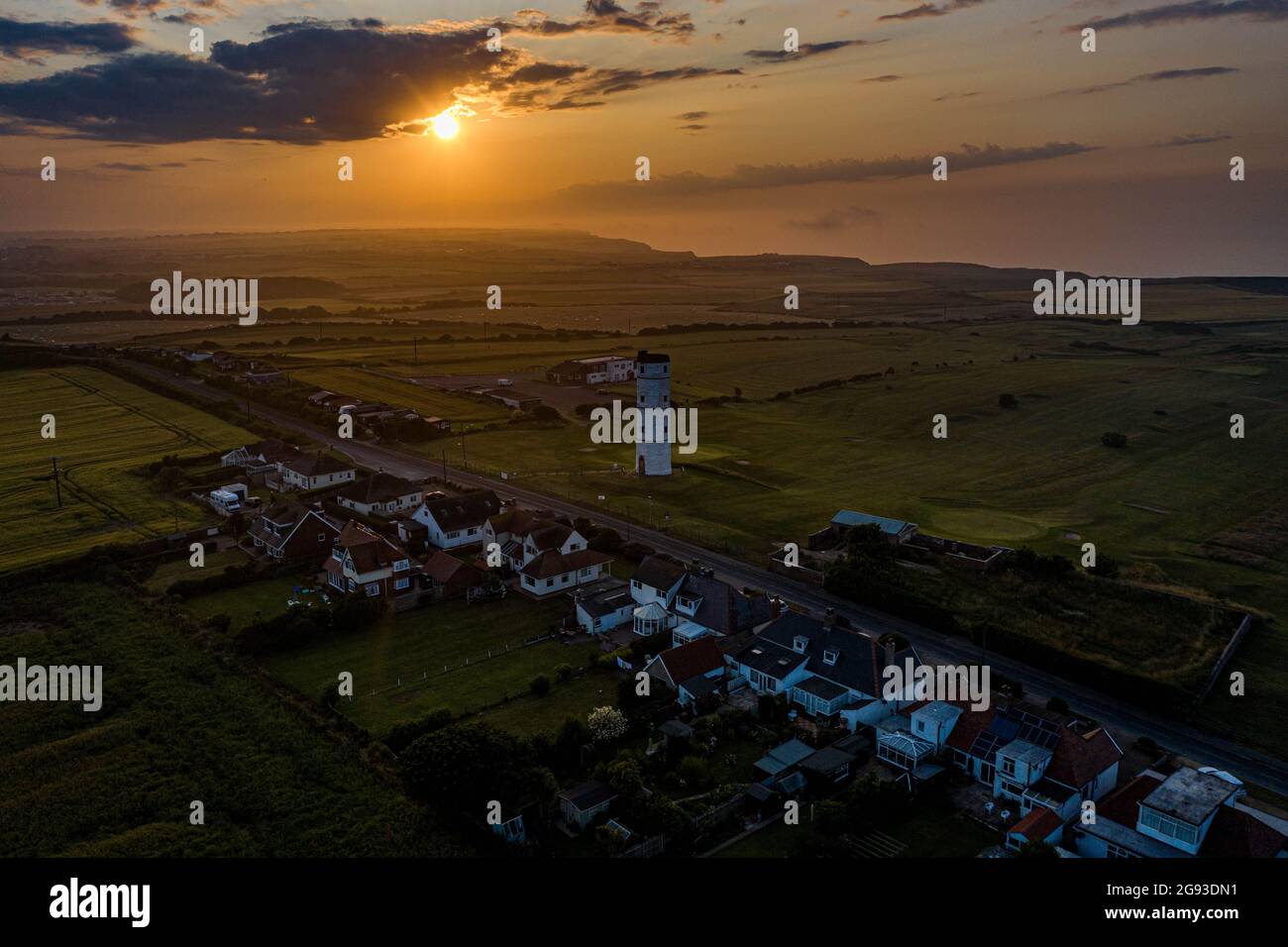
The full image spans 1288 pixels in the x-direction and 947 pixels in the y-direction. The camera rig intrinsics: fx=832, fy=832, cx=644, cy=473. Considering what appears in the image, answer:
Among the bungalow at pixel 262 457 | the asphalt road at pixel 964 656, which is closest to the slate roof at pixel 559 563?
the asphalt road at pixel 964 656

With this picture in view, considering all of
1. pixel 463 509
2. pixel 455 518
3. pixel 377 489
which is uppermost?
pixel 377 489

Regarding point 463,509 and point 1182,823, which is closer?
point 1182,823

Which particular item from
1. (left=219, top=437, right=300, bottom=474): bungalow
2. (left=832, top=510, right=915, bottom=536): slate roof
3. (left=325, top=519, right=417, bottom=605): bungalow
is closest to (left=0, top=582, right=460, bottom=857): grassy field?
(left=325, top=519, right=417, bottom=605): bungalow

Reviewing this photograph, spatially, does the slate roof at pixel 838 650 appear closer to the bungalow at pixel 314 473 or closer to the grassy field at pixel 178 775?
the grassy field at pixel 178 775

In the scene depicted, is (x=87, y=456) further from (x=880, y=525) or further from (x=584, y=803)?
(x=880, y=525)

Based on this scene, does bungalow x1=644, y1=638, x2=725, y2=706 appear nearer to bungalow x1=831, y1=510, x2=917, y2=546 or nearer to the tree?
the tree

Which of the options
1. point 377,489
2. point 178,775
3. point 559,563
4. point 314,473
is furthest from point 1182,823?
point 314,473

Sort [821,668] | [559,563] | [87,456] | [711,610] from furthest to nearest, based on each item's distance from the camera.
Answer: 1. [87,456]
2. [559,563]
3. [711,610]
4. [821,668]
